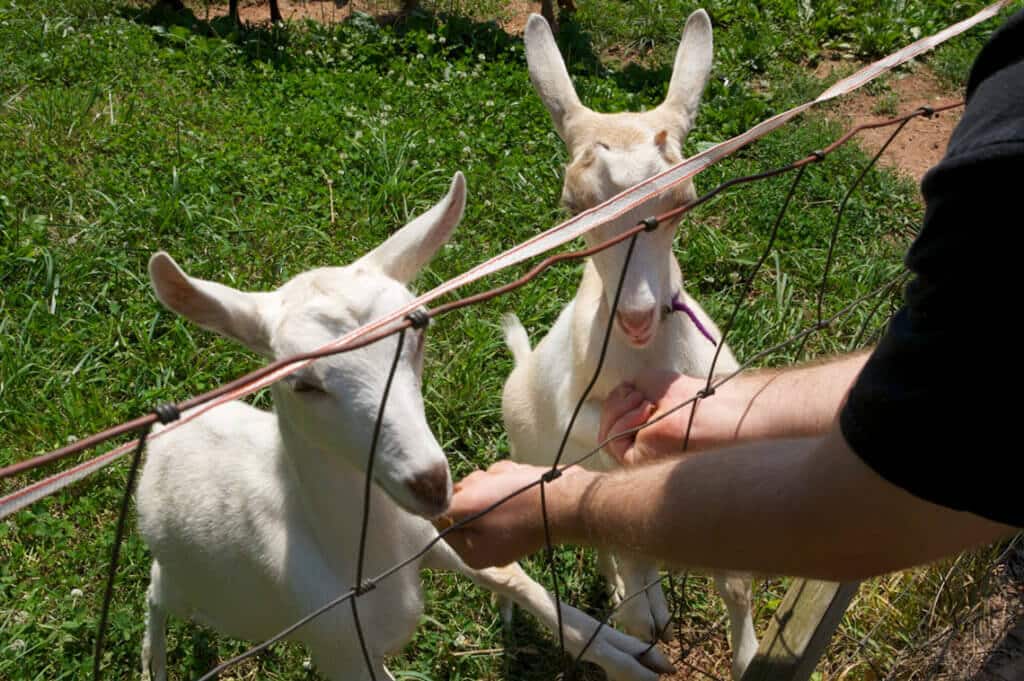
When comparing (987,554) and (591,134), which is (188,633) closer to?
(591,134)

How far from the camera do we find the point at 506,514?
73.9 inches

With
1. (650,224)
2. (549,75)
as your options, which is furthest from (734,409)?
(549,75)

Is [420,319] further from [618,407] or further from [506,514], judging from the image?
[618,407]

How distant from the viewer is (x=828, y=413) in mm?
1923

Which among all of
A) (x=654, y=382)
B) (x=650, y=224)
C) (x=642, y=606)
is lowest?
(x=642, y=606)

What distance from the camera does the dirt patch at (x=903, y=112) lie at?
5547 millimetres

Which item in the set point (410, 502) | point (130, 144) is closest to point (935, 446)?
point (410, 502)

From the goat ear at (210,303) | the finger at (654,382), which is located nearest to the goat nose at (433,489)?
the goat ear at (210,303)

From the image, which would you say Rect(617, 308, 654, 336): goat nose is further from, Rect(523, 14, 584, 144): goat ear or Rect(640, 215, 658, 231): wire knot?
Rect(523, 14, 584, 144): goat ear

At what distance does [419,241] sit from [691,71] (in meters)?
1.49

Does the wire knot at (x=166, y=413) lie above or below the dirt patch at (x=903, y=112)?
above

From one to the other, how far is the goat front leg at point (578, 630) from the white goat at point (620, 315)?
0.69 ft

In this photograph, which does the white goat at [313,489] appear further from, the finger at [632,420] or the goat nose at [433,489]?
the finger at [632,420]

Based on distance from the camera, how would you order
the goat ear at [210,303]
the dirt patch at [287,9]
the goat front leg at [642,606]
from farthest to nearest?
the dirt patch at [287,9]
the goat front leg at [642,606]
the goat ear at [210,303]
